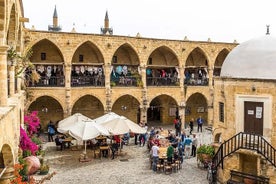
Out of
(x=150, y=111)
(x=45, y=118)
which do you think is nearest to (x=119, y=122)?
(x=45, y=118)

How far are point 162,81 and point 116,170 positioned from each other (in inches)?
543

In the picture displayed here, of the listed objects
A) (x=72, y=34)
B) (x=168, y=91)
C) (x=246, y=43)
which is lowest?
(x=168, y=91)

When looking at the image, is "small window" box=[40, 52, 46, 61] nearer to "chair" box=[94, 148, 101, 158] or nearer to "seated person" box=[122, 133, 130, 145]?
"seated person" box=[122, 133, 130, 145]

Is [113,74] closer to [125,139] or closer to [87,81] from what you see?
[87,81]

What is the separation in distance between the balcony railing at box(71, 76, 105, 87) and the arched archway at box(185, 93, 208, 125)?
10417 millimetres

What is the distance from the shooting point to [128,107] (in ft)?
100

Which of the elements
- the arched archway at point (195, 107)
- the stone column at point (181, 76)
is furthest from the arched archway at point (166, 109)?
the stone column at point (181, 76)

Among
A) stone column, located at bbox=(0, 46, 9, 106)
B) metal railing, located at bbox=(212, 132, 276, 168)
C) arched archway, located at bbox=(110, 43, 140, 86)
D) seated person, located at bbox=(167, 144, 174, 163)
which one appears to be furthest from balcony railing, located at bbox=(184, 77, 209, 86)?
stone column, located at bbox=(0, 46, 9, 106)

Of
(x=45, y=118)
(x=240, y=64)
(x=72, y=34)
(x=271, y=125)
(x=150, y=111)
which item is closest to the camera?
(x=271, y=125)

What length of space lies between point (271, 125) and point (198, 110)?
66.1 ft

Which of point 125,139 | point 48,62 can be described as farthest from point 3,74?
point 48,62

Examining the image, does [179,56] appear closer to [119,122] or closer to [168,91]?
[168,91]

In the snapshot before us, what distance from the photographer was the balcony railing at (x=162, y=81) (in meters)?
28.6

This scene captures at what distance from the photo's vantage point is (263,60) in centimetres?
1405
